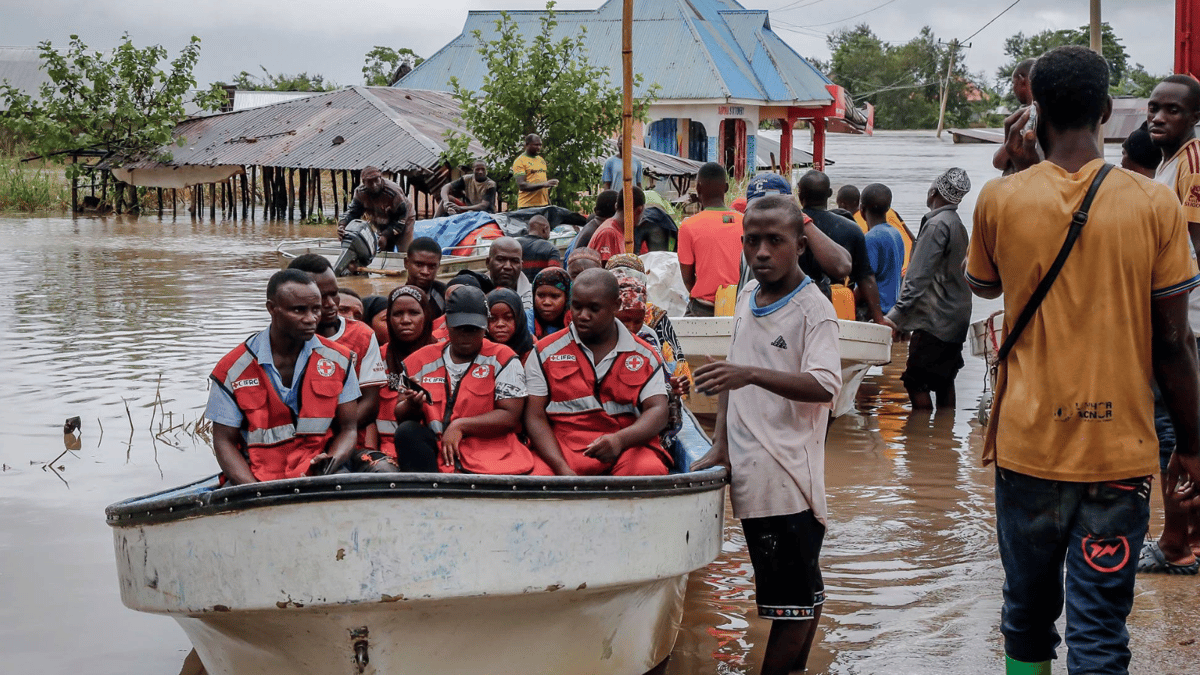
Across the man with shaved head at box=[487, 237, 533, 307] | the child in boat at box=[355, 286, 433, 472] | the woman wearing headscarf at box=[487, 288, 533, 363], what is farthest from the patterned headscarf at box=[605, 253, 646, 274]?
the woman wearing headscarf at box=[487, 288, 533, 363]

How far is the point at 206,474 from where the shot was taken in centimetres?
766

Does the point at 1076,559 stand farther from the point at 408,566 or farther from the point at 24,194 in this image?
the point at 24,194

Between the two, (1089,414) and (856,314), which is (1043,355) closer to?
(1089,414)

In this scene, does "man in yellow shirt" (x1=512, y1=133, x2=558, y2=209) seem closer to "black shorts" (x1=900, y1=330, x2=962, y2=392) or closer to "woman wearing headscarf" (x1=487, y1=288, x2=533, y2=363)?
"black shorts" (x1=900, y1=330, x2=962, y2=392)

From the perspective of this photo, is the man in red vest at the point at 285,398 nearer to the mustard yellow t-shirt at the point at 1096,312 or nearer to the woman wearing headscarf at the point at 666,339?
the woman wearing headscarf at the point at 666,339

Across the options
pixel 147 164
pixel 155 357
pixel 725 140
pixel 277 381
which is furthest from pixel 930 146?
pixel 277 381

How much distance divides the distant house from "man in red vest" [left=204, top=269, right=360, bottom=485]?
80.5 feet

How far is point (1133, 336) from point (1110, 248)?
0.72ft

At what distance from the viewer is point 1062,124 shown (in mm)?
3018

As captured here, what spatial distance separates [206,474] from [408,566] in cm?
469

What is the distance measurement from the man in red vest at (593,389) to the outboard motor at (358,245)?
10098mm

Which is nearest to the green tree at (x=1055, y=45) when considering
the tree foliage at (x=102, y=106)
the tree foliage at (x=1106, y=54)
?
the tree foliage at (x=1106, y=54)

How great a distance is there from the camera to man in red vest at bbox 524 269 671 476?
4152mm

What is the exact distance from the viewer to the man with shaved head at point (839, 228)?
23.5 ft
